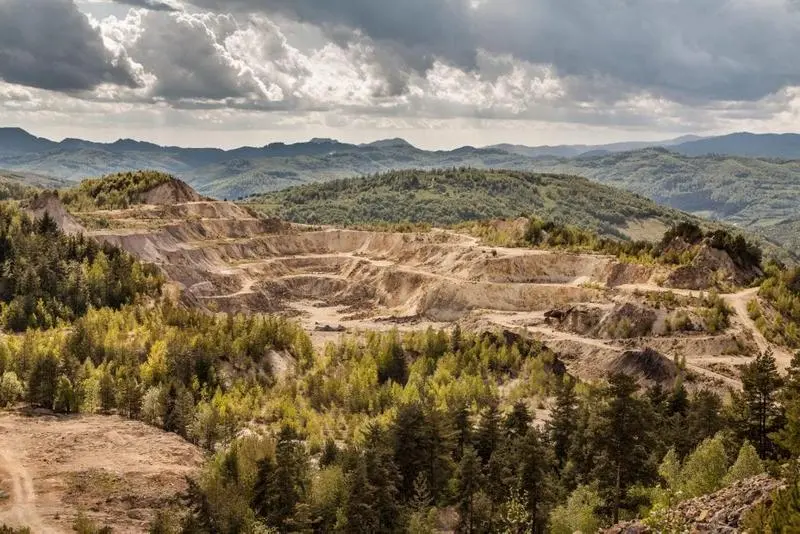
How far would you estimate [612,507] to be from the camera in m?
51.0

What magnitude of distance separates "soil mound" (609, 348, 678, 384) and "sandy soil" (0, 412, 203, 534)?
6015 cm

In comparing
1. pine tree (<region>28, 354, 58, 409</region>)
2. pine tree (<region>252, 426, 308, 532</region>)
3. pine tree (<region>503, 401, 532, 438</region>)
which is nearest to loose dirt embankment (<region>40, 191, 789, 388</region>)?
pine tree (<region>503, 401, 532, 438</region>)

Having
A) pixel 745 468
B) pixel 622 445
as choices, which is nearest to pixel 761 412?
pixel 745 468

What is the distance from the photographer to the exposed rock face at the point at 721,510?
28844mm

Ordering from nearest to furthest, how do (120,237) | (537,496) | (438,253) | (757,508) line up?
(757,508), (537,496), (120,237), (438,253)

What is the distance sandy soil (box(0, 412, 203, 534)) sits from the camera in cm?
5706

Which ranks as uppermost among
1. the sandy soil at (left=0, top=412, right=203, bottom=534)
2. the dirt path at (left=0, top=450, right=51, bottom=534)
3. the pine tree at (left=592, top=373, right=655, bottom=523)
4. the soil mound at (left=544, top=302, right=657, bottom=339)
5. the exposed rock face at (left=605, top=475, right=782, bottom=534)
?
the exposed rock face at (left=605, top=475, right=782, bottom=534)

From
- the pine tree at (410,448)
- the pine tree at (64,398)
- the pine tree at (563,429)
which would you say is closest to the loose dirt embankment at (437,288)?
the pine tree at (563,429)

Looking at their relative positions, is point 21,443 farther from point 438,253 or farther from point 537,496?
point 438,253

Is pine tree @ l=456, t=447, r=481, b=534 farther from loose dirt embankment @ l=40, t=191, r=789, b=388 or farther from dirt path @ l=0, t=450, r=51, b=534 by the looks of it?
loose dirt embankment @ l=40, t=191, r=789, b=388

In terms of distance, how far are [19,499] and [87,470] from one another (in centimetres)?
711

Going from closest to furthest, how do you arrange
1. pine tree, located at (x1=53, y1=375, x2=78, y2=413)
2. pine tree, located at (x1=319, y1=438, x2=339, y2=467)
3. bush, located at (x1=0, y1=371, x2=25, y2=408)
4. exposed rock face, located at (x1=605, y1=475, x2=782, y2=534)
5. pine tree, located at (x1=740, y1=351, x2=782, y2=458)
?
exposed rock face, located at (x1=605, y1=475, x2=782, y2=534) → pine tree, located at (x1=740, y1=351, x2=782, y2=458) → pine tree, located at (x1=319, y1=438, x2=339, y2=467) → pine tree, located at (x1=53, y1=375, x2=78, y2=413) → bush, located at (x1=0, y1=371, x2=25, y2=408)

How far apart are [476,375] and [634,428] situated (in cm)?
5299

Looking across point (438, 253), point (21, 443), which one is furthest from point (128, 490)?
point (438, 253)
